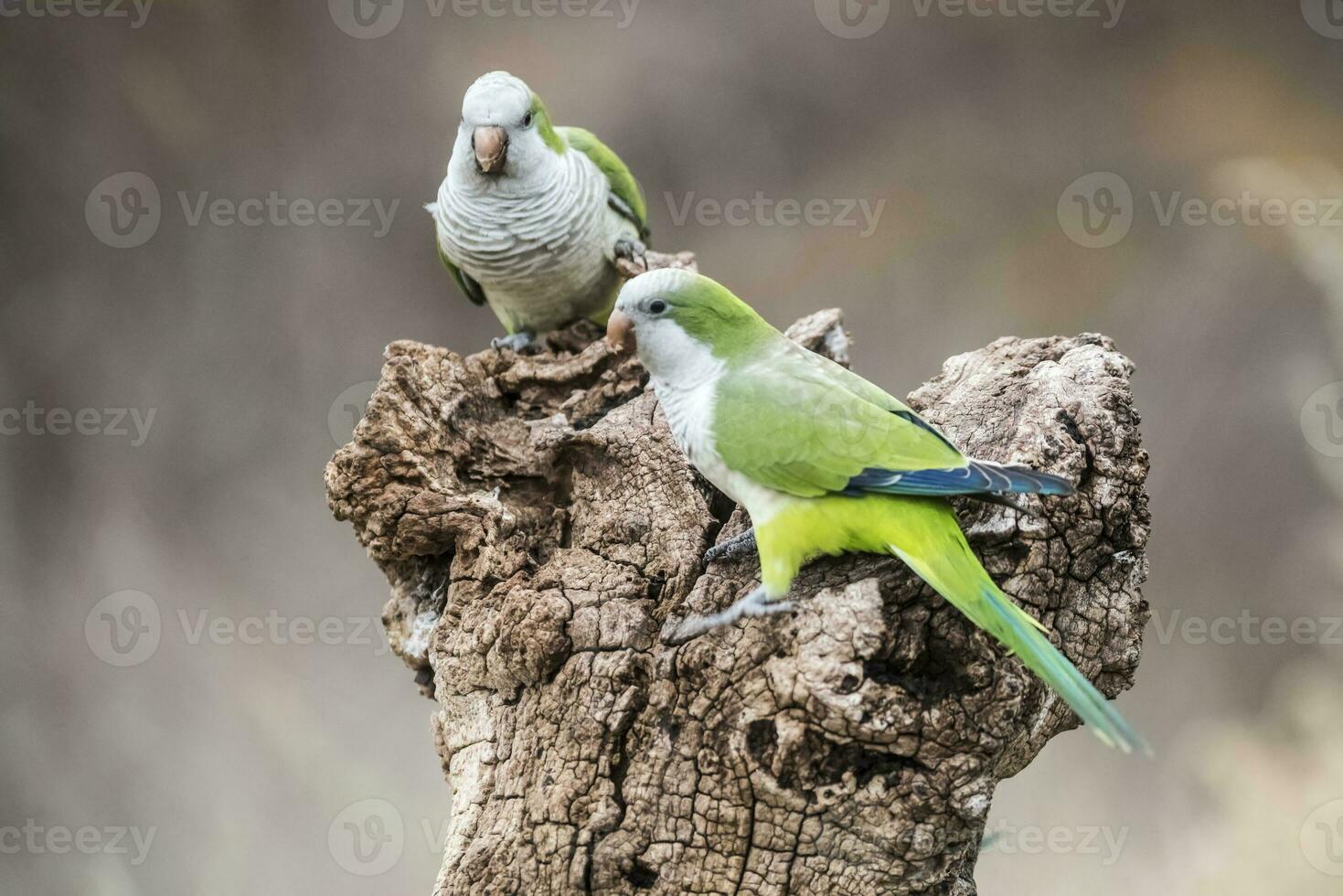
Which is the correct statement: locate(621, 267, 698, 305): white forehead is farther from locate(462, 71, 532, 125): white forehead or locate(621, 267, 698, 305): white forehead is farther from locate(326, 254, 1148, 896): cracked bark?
locate(462, 71, 532, 125): white forehead

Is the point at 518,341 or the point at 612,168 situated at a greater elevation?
the point at 612,168

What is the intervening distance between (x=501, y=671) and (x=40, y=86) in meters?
4.17

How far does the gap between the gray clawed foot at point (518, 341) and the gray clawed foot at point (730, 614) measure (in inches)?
71.8

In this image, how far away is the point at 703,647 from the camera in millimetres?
2588

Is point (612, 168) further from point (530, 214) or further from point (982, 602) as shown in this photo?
point (982, 602)

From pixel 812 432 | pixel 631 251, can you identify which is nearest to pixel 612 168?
pixel 631 251

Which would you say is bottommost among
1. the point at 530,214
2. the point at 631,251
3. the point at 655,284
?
the point at 655,284

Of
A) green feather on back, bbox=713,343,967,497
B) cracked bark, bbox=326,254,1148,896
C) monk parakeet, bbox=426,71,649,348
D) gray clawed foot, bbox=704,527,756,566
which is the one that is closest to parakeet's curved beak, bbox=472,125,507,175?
monk parakeet, bbox=426,71,649,348

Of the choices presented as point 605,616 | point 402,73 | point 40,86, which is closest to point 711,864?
point 605,616

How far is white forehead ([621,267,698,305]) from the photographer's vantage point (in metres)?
2.76

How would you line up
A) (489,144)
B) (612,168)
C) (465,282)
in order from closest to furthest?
(489,144) < (612,168) < (465,282)

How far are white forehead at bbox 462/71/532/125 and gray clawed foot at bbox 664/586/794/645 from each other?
6.30ft

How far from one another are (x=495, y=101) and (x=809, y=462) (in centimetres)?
190

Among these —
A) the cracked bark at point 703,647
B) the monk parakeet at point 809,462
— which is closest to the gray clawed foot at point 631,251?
the cracked bark at point 703,647
